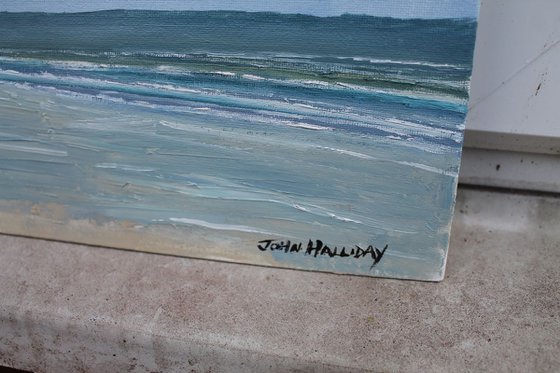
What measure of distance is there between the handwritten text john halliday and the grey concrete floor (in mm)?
44

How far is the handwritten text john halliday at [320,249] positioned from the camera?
969 millimetres

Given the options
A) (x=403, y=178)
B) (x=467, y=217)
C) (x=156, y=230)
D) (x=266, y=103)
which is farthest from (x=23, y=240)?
(x=467, y=217)

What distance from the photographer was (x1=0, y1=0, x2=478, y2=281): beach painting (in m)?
0.84

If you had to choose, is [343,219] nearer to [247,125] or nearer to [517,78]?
[247,125]

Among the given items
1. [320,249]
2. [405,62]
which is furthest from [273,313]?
[405,62]

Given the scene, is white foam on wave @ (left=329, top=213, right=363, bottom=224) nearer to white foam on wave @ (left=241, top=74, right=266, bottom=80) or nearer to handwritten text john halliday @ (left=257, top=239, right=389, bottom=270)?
handwritten text john halliday @ (left=257, top=239, right=389, bottom=270)

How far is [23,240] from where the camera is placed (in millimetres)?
1117

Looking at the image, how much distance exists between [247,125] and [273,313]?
31 cm

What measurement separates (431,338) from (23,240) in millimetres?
781

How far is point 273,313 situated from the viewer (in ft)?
3.08

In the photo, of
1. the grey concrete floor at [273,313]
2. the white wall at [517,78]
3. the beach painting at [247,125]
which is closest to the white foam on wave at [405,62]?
the beach painting at [247,125]

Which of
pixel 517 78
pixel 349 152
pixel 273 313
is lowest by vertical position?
pixel 273 313

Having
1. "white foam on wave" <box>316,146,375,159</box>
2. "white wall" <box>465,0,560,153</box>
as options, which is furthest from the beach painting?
"white wall" <box>465,0,560,153</box>

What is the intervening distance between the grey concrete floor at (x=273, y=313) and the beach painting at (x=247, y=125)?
0.15 ft
